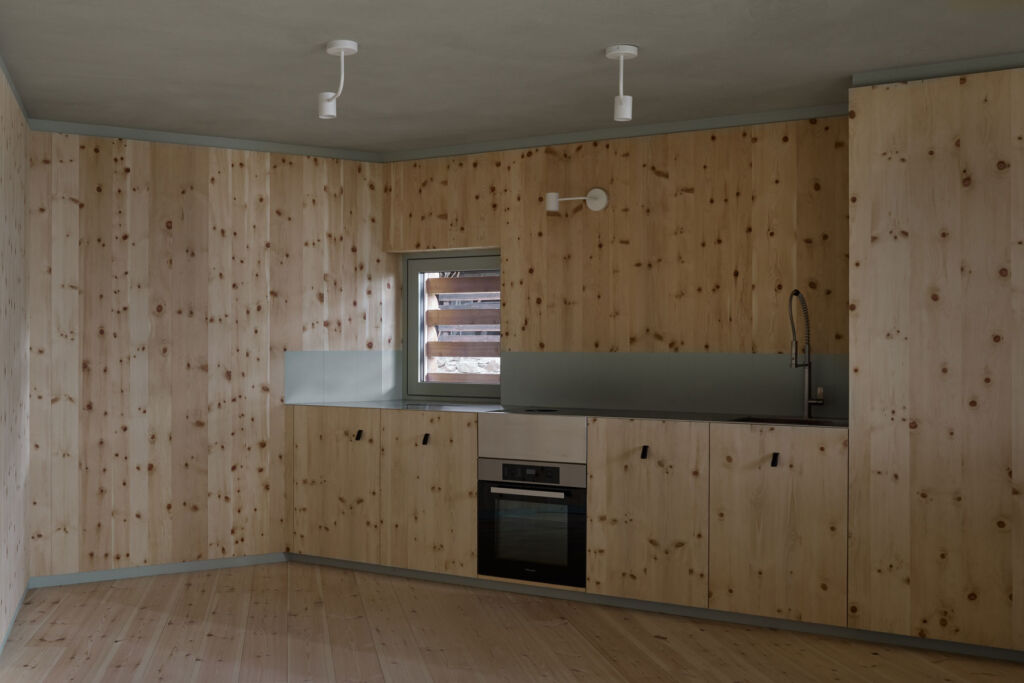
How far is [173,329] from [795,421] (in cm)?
333

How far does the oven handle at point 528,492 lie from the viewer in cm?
457

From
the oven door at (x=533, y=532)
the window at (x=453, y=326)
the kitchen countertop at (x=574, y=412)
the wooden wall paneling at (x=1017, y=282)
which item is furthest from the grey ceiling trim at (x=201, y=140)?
the wooden wall paneling at (x=1017, y=282)

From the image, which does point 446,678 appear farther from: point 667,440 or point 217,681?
point 667,440

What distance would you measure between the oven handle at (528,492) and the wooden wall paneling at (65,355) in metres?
2.22

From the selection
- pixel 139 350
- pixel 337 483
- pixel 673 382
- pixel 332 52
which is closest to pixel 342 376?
pixel 337 483

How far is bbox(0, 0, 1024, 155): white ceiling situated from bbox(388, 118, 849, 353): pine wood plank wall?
0.23 m

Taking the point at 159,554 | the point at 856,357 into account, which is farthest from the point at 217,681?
the point at 856,357

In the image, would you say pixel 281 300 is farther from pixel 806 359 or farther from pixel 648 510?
pixel 806 359

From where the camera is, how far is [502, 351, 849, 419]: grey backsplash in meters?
4.59

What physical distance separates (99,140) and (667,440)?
11.1 feet

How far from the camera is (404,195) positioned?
5.61 m

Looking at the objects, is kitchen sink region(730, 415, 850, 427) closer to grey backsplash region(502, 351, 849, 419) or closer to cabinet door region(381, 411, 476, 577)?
grey backsplash region(502, 351, 849, 419)

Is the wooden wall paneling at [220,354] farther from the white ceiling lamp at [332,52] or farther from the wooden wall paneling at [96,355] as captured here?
the white ceiling lamp at [332,52]

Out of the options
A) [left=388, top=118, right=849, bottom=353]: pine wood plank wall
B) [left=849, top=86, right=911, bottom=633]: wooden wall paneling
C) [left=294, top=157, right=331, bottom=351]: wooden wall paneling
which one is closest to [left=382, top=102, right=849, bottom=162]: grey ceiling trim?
[left=388, top=118, right=849, bottom=353]: pine wood plank wall
